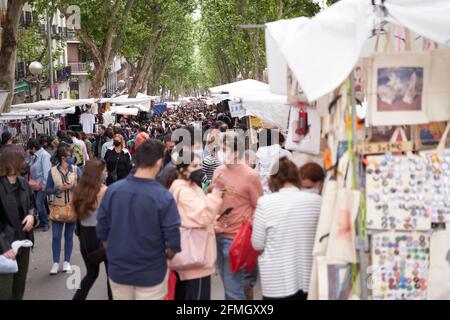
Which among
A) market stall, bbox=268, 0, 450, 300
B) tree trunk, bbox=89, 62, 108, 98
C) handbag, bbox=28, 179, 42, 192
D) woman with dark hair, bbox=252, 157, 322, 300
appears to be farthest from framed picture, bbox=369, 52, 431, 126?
tree trunk, bbox=89, 62, 108, 98

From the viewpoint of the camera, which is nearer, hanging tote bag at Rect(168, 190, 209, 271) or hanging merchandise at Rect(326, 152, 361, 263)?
hanging merchandise at Rect(326, 152, 361, 263)

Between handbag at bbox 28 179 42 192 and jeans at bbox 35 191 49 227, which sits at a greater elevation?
handbag at bbox 28 179 42 192

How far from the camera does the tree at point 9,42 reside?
673 inches

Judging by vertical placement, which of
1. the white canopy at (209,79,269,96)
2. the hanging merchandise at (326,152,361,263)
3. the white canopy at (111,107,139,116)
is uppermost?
the white canopy at (209,79,269,96)

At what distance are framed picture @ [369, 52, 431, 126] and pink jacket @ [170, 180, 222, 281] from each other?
1.45 m

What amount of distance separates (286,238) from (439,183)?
115cm

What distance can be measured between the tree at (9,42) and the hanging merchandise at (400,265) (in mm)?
13587

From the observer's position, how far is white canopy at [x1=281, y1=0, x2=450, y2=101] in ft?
15.3

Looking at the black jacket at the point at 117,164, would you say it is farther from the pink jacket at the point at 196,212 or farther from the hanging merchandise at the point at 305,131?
the pink jacket at the point at 196,212

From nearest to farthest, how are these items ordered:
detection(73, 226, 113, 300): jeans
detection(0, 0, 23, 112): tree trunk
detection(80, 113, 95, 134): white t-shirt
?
detection(73, 226, 113, 300): jeans < detection(0, 0, 23, 112): tree trunk < detection(80, 113, 95, 134): white t-shirt

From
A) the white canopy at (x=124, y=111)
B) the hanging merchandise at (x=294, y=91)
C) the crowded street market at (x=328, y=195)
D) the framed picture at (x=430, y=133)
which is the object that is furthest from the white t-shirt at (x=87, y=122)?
the framed picture at (x=430, y=133)

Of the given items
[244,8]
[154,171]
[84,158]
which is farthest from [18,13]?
[244,8]

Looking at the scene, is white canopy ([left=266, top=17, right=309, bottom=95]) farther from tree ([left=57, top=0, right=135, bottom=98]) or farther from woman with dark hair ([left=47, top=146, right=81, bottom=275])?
tree ([left=57, top=0, right=135, bottom=98])

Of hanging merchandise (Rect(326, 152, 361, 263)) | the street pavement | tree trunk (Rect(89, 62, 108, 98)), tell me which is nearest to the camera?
hanging merchandise (Rect(326, 152, 361, 263))
